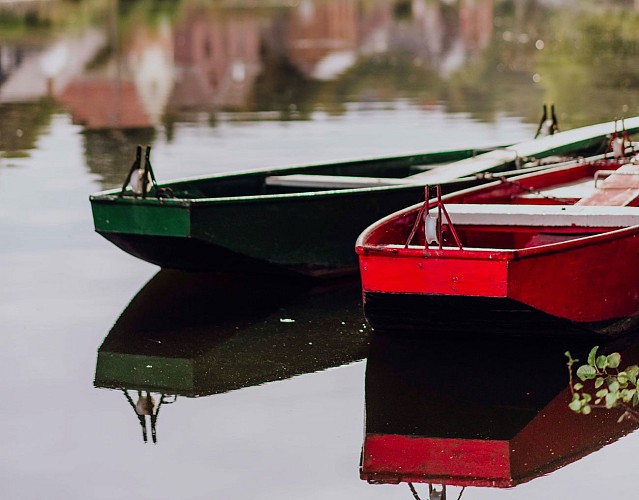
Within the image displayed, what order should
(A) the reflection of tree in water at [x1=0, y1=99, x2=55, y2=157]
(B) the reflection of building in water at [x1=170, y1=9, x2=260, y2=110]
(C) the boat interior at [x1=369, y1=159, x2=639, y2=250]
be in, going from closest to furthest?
1. (C) the boat interior at [x1=369, y1=159, x2=639, y2=250]
2. (A) the reflection of tree in water at [x1=0, y1=99, x2=55, y2=157]
3. (B) the reflection of building in water at [x1=170, y1=9, x2=260, y2=110]

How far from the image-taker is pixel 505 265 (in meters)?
9.66

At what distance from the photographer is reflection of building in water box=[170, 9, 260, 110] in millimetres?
31873

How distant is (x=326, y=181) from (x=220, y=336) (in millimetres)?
2978

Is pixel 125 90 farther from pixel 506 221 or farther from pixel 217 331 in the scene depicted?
pixel 506 221

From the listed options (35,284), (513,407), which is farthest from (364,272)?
(35,284)

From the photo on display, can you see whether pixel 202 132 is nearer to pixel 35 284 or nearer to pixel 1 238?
pixel 1 238

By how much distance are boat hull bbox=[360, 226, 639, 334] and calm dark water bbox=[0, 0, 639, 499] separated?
12.3 inches

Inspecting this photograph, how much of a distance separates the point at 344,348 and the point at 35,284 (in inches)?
131

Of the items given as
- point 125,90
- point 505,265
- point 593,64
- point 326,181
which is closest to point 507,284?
point 505,265

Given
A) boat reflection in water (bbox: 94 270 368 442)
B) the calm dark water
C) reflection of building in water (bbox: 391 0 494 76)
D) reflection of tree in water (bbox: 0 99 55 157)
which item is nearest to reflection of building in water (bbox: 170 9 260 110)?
the calm dark water

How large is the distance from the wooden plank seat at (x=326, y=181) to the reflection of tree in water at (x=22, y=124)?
29.3 feet

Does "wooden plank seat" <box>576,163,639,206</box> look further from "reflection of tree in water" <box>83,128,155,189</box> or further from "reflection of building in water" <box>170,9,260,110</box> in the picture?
"reflection of building in water" <box>170,9,260,110</box>

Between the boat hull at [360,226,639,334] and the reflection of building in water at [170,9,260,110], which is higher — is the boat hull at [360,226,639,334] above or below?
above

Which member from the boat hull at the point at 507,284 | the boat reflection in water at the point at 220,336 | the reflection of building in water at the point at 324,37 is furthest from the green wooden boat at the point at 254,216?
the reflection of building in water at the point at 324,37
